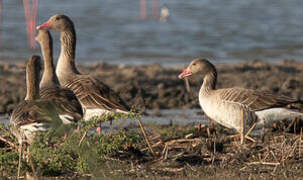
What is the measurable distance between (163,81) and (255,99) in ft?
15.2

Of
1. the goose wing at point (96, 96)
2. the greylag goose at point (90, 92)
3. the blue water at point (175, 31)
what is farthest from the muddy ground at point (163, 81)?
the blue water at point (175, 31)

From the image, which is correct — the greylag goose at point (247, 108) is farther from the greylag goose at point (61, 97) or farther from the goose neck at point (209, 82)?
the greylag goose at point (61, 97)

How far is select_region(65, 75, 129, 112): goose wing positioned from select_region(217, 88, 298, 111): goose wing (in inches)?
58.8

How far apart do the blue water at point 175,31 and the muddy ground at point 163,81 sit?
2003 millimetres

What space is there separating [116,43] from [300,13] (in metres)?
9.74

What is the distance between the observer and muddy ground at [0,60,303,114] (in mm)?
11914

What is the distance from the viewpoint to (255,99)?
901 centimetres

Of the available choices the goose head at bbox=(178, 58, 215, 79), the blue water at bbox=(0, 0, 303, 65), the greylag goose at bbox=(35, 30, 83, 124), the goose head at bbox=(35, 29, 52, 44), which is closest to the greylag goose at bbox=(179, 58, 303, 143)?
the goose head at bbox=(178, 58, 215, 79)

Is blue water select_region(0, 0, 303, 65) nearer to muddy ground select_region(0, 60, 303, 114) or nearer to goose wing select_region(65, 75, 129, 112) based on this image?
muddy ground select_region(0, 60, 303, 114)

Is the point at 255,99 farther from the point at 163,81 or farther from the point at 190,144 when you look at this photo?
the point at 163,81

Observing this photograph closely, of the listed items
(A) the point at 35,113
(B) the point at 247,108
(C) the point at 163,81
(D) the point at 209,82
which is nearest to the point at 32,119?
(A) the point at 35,113

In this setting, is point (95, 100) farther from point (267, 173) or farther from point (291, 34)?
point (291, 34)

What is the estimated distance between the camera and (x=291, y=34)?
20.9 meters

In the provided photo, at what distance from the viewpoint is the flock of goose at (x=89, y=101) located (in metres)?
7.12
